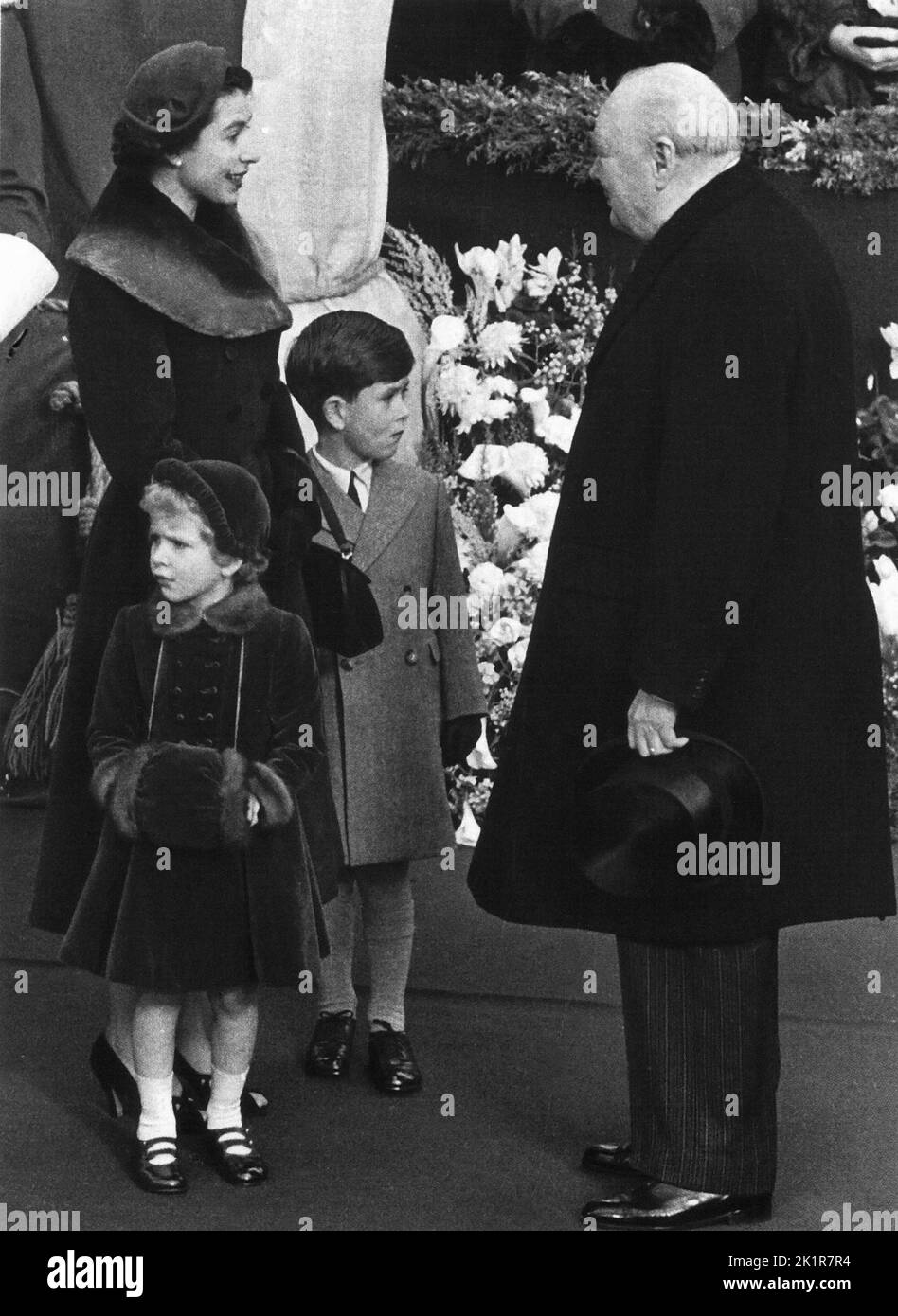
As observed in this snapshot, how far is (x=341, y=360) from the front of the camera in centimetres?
384

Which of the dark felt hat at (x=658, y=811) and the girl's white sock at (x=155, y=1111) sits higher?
the dark felt hat at (x=658, y=811)

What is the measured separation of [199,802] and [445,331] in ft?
5.67

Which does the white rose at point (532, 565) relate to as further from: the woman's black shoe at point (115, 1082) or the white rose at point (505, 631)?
the woman's black shoe at point (115, 1082)

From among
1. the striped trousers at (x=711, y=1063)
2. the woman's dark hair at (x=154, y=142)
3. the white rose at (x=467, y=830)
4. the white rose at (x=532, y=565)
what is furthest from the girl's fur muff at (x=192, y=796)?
the white rose at (x=532, y=565)

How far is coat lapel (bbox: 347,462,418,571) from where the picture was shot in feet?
12.7

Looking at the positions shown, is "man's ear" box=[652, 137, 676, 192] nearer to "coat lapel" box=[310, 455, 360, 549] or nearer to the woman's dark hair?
the woman's dark hair

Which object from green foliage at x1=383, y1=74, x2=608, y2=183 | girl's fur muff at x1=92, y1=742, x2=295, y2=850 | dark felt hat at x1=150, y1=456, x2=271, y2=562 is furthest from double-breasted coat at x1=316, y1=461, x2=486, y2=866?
green foliage at x1=383, y1=74, x2=608, y2=183

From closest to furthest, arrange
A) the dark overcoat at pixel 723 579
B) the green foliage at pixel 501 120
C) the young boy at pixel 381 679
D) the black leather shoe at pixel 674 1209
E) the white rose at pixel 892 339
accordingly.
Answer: the dark overcoat at pixel 723 579
the black leather shoe at pixel 674 1209
the young boy at pixel 381 679
the green foliage at pixel 501 120
the white rose at pixel 892 339

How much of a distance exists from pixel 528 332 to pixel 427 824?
1495 millimetres

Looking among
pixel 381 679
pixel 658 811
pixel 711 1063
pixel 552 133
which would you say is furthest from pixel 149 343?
pixel 711 1063

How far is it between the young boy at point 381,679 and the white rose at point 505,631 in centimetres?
71

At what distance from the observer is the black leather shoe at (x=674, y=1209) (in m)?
3.19

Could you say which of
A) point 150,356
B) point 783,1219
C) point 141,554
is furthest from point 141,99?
point 783,1219

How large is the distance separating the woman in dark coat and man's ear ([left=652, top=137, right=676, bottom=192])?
0.82m
